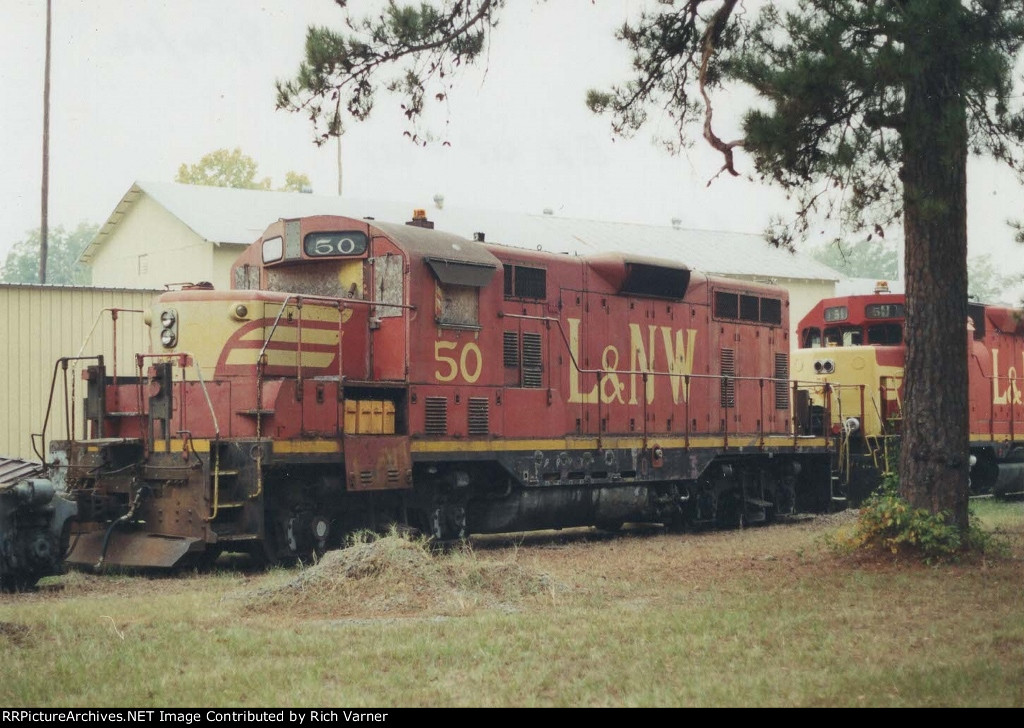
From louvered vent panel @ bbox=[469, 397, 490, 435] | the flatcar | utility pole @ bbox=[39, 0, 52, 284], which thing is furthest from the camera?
utility pole @ bbox=[39, 0, 52, 284]

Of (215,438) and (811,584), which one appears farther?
(215,438)

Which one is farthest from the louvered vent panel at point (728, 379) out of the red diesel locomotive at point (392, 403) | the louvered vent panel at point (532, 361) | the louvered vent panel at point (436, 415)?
the louvered vent panel at point (436, 415)

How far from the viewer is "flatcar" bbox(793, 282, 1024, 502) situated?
824 inches

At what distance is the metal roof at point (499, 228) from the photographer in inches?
1304

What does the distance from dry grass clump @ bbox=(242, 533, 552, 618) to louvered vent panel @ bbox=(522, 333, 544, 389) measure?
4.66 metres

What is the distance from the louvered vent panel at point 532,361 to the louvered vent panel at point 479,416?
834 mm

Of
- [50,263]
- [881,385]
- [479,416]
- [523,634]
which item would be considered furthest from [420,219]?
[50,263]

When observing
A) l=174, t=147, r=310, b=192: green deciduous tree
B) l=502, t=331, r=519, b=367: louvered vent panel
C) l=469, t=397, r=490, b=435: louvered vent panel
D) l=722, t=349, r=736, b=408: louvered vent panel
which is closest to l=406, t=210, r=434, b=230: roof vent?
l=502, t=331, r=519, b=367: louvered vent panel

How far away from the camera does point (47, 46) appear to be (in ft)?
135

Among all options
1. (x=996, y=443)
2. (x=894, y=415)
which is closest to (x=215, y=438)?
(x=894, y=415)

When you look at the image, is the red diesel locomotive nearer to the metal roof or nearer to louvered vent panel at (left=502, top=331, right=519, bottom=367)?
louvered vent panel at (left=502, top=331, right=519, bottom=367)

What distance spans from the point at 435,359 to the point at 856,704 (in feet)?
27.2

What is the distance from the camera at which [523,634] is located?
869cm
